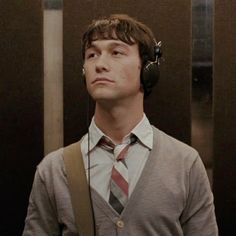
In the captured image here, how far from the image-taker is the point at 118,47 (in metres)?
1.48

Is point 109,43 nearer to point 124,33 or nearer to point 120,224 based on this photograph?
point 124,33

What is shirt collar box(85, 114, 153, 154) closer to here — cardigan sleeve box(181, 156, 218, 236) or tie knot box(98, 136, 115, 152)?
tie knot box(98, 136, 115, 152)

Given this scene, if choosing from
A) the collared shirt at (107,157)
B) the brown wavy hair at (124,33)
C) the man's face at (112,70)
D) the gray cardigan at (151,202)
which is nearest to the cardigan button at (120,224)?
the gray cardigan at (151,202)

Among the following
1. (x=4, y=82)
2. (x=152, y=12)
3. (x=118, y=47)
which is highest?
(x=152, y=12)

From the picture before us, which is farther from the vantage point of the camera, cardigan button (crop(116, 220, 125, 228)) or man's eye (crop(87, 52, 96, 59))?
man's eye (crop(87, 52, 96, 59))

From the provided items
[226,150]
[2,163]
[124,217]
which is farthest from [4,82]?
[226,150]

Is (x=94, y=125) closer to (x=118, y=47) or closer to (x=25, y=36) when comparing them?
(x=118, y=47)

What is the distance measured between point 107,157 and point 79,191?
0.51 feet

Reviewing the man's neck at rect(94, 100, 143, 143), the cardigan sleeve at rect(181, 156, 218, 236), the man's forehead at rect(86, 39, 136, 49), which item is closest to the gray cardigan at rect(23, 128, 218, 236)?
the cardigan sleeve at rect(181, 156, 218, 236)

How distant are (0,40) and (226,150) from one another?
1159mm

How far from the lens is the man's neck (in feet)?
4.94

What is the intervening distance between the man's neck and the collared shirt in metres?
0.02

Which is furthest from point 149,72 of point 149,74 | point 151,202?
point 151,202

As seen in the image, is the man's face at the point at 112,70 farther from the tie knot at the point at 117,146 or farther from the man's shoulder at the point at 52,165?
the man's shoulder at the point at 52,165
